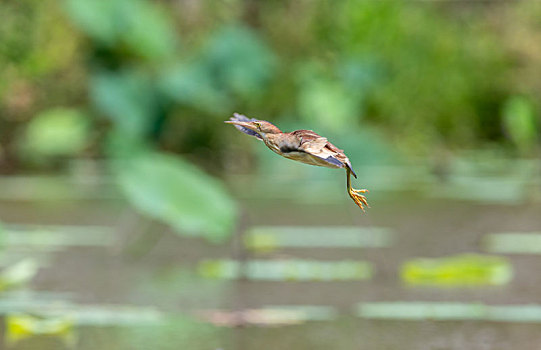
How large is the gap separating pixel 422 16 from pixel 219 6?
203 cm

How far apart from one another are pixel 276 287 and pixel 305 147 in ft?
6.05

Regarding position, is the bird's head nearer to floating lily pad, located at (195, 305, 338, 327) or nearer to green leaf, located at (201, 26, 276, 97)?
floating lily pad, located at (195, 305, 338, 327)

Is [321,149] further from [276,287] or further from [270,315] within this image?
[276,287]

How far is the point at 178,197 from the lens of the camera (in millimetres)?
3680

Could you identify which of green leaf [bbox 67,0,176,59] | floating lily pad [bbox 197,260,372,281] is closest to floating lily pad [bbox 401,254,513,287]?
floating lily pad [bbox 197,260,372,281]

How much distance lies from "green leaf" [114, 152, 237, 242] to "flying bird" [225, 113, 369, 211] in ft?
6.60

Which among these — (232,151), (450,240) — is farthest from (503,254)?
(232,151)

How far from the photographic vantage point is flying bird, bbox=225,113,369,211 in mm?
1415

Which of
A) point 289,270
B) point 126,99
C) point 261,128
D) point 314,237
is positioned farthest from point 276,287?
point 261,128

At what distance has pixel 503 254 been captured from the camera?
394 cm

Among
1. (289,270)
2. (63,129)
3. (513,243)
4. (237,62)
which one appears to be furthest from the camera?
(237,62)

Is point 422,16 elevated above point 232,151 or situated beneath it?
elevated above

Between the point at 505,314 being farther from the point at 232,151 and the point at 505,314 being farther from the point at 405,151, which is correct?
the point at 405,151

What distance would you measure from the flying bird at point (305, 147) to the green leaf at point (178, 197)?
2.01 metres
